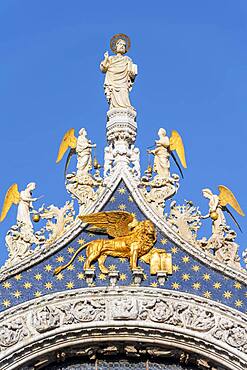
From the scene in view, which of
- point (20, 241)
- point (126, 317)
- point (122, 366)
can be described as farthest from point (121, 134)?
point (122, 366)

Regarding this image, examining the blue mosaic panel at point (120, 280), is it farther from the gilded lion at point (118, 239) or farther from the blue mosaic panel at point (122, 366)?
the blue mosaic panel at point (122, 366)

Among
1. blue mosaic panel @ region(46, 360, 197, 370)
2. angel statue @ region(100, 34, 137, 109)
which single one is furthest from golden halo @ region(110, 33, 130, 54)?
blue mosaic panel @ region(46, 360, 197, 370)

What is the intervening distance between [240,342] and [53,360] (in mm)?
2134

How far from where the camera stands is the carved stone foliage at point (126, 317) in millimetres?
16312

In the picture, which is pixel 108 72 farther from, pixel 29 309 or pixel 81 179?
pixel 29 309

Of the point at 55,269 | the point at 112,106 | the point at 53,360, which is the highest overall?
the point at 112,106

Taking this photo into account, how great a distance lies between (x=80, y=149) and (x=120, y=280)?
215 centimetres

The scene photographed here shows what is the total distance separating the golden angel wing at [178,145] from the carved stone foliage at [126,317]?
7.38 feet

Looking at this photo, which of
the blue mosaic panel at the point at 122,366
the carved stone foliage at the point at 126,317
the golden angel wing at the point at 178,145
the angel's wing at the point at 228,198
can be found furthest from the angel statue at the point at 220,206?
the blue mosaic panel at the point at 122,366

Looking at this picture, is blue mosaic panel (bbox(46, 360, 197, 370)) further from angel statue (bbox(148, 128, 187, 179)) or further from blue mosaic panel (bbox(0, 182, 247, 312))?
angel statue (bbox(148, 128, 187, 179))

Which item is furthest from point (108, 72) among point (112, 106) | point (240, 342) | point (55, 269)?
point (240, 342)

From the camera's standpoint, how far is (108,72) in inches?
747

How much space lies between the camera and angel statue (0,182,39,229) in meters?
17.5

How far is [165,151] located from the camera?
1822 cm
